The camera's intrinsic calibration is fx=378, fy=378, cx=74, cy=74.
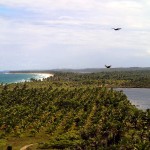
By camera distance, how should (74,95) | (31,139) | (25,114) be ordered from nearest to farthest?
(31,139)
(25,114)
(74,95)

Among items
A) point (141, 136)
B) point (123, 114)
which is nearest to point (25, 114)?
point (123, 114)

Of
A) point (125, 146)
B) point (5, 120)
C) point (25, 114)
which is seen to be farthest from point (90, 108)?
point (125, 146)

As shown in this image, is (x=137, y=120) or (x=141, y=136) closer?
(x=141, y=136)

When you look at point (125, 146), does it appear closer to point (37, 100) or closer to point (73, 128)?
point (73, 128)

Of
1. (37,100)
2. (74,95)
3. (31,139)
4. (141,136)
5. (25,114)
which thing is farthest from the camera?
(74,95)

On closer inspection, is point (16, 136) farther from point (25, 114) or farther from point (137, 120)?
point (137, 120)

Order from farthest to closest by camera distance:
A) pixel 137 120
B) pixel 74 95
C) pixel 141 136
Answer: pixel 74 95 < pixel 137 120 < pixel 141 136

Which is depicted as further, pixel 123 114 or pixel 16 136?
pixel 123 114

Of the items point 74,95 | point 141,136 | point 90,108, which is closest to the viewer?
point 141,136
